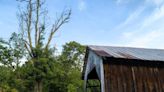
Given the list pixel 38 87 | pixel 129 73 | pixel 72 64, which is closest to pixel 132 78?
pixel 129 73

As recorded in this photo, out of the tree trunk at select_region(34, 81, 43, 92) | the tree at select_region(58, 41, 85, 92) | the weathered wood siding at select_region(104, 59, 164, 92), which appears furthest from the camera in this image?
the tree at select_region(58, 41, 85, 92)

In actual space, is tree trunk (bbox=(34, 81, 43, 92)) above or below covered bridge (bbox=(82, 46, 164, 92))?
below

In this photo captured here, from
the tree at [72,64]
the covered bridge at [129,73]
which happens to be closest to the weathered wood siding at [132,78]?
the covered bridge at [129,73]

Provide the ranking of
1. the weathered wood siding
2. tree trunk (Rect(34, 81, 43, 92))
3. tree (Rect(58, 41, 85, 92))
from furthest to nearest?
1. tree (Rect(58, 41, 85, 92))
2. tree trunk (Rect(34, 81, 43, 92))
3. the weathered wood siding

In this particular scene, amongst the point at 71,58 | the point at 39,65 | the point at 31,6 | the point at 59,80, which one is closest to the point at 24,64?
the point at 39,65

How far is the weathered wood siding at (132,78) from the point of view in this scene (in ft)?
45.4

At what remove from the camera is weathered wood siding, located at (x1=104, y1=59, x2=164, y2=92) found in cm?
1385

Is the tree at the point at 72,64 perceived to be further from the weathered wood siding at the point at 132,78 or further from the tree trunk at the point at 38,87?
the weathered wood siding at the point at 132,78

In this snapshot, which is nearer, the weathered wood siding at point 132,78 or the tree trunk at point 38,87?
the weathered wood siding at point 132,78

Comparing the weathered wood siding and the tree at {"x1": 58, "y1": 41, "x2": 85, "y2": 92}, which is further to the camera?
the tree at {"x1": 58, "y1": 41, "x2": 85, "y2": 92}

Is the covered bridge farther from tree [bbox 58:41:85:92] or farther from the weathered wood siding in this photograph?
tree [bbox 58:41:85:92]

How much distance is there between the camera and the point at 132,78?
558 inches

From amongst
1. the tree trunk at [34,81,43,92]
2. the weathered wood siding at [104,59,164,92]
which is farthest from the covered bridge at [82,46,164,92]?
the tree trunk at [34,81,43,92]

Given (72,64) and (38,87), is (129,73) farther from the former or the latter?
(72,64)
